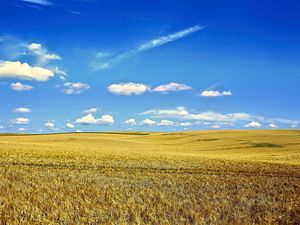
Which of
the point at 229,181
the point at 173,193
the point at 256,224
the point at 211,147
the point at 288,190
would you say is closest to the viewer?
the point at 256,224

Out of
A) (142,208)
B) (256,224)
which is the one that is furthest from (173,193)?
(256,224)

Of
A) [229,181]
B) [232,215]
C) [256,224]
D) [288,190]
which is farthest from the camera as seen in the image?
[229,181]

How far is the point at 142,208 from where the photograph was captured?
36.3ft

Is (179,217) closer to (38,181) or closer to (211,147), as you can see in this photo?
(38,181)

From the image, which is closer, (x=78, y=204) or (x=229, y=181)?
(x=78, y=204)

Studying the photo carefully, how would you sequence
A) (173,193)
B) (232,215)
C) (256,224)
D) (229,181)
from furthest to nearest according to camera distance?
1. (229,181)
2. (173,193)
3. (232,215)
4. (256,224)

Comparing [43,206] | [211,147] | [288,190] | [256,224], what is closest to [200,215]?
[256,224]

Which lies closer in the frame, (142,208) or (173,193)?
(142,208)

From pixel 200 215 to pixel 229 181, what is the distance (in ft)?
26.7


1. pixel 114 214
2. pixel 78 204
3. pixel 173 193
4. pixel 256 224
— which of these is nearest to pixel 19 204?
pixel 78 204

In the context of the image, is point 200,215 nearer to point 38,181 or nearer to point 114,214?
point 114,214

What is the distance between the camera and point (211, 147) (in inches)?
2559

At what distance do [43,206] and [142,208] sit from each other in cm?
261

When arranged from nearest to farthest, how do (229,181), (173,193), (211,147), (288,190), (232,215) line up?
1. (232,215)
2. (173,193)
3. (288,190)
4. (229,181)
5. (211,147)
